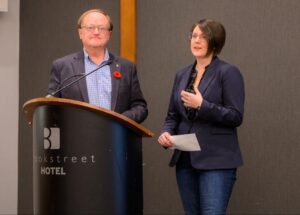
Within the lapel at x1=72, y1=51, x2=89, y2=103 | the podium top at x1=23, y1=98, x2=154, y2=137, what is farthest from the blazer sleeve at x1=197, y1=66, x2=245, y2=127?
the lapel at x1=72, y1=51, x2=89, y2=103

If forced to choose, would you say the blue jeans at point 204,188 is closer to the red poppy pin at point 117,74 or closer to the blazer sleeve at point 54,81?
the red poppy pin at point 117,74

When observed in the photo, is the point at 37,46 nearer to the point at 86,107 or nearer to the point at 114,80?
the point at 114,80

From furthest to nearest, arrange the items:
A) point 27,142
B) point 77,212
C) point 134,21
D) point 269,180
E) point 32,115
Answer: point 27,142, point 134,21, point 269,180, point 32,115, point 77,212

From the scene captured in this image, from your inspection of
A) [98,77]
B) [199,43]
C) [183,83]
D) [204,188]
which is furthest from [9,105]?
[204,188]

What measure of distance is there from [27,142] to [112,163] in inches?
89.0

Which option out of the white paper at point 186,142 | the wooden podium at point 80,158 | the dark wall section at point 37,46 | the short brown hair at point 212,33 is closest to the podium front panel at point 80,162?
the wooden podium at point 80,158

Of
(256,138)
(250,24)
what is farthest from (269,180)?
(250,24)

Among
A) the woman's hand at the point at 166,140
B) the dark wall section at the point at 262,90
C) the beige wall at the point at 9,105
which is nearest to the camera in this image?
the woman's hand at the point at 166,140

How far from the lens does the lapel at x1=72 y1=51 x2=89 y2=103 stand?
275 centimetres

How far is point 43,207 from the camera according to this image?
7.36 ft

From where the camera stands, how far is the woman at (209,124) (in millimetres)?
2549

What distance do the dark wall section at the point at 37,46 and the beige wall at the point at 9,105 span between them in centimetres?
4

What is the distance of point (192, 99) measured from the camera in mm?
2512

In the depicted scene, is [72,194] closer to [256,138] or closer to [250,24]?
[256,138]
